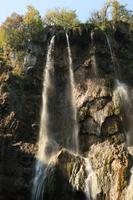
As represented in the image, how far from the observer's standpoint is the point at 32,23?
40406 millimetres

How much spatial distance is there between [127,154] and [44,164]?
6597mm

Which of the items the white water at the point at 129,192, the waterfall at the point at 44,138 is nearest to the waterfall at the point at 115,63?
the waterfall at the point at 44,138

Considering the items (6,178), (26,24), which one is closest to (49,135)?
(6,178)

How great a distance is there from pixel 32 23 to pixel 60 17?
4632mm

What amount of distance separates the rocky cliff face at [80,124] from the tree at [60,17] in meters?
4.79

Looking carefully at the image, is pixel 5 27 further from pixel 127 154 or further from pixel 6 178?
pixel 127 154

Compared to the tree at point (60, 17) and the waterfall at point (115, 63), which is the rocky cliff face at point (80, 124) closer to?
the waterfall at point (115, 63)

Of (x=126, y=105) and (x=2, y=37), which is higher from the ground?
(x=2, y=37)

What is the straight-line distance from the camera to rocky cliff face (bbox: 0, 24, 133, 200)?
23.8m

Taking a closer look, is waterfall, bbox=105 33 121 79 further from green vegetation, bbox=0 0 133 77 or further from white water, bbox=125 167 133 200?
white water, bbox=125 167 133 200

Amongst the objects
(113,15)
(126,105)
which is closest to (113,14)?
(113,15)

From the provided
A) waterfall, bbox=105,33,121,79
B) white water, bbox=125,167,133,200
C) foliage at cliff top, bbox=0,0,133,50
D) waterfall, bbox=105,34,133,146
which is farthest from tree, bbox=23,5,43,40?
white water, bbox=125,167,133,200

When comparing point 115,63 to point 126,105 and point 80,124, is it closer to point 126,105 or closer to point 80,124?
point 126,105

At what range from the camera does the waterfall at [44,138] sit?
25.4m
